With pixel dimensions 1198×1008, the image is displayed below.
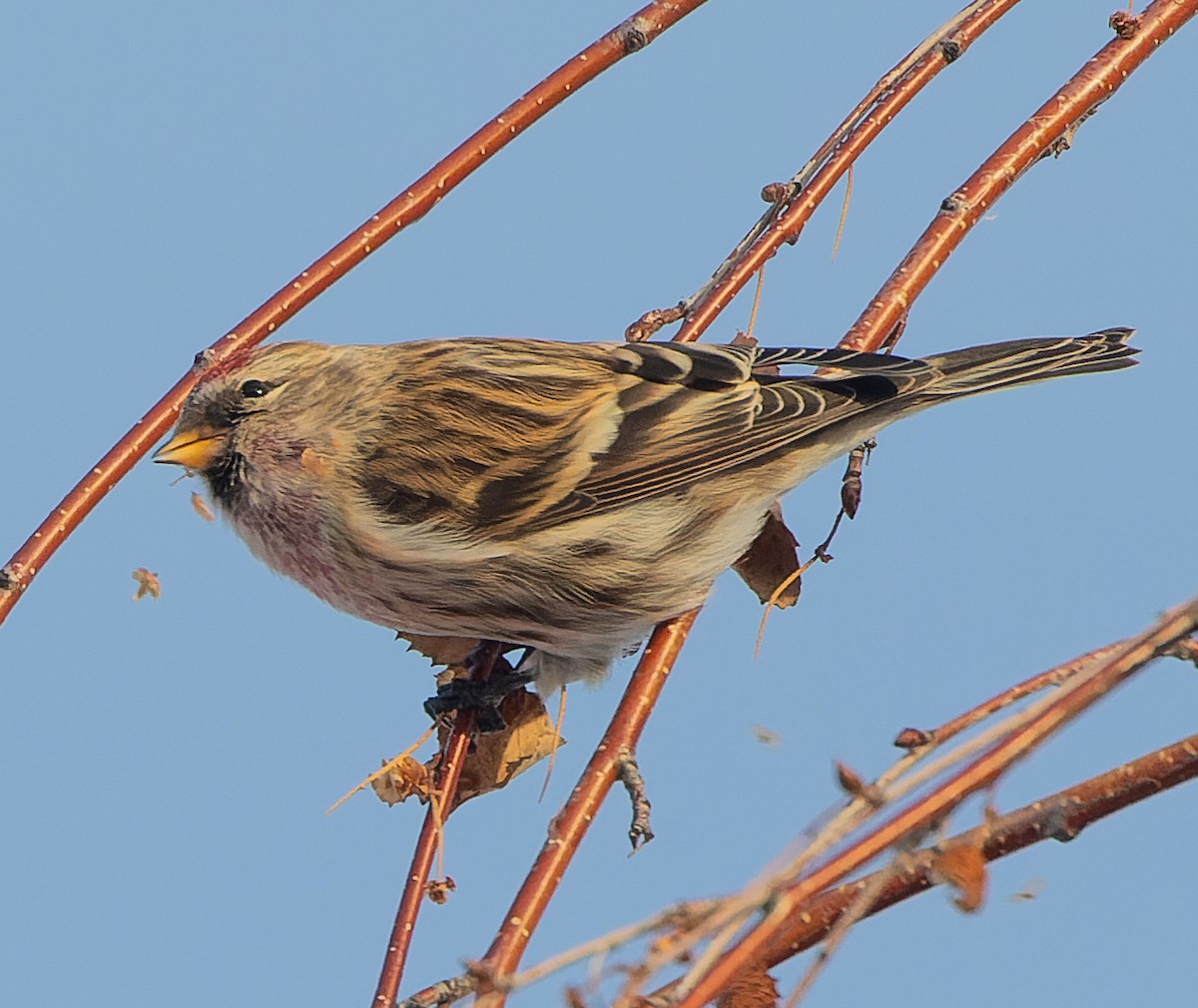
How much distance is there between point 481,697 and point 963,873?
5.04 feet

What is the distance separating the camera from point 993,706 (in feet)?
4.34

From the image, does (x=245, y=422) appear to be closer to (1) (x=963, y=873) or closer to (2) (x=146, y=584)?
(2) (x=146, y=584)

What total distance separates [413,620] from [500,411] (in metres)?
0.39

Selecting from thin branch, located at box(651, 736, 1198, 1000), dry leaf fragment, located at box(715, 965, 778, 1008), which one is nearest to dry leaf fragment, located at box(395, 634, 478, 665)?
thin branch, located at box(651, 736, 1198, 1000)

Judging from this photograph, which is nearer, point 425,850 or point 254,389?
point 425,850

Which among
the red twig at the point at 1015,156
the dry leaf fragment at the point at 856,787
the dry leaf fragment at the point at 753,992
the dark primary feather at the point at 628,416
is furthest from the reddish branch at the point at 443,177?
the dry leaf fragment at the point at 856,787

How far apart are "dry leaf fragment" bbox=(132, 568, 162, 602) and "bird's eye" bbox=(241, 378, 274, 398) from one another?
0.44m

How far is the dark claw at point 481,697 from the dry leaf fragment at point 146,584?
454 mm

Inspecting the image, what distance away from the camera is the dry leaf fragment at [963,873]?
1098 millimetres

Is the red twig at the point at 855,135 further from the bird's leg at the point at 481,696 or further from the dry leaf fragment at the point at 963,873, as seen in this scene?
the dry leaf fragment at the point at 963,873

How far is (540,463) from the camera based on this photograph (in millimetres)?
2703

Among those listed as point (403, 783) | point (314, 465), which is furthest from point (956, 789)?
point (314, 465)

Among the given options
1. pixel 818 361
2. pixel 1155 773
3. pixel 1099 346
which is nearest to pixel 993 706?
pixel 1155 773

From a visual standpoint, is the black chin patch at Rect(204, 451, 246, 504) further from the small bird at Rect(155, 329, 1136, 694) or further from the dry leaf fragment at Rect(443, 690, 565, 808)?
the dry leaf fragment at Rect(443, 690, 565, 808)
